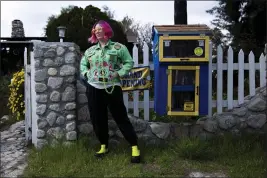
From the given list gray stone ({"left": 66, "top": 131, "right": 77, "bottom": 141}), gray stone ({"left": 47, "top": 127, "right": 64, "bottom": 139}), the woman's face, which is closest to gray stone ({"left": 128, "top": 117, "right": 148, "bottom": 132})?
gray stone ({"left": 66, "top": 131, "right": 77, "bottom": 141})

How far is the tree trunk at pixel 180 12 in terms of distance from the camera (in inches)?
318

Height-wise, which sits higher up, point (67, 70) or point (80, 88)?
point (67, 70)

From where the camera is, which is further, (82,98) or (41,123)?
(82,98)

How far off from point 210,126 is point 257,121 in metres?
0.67

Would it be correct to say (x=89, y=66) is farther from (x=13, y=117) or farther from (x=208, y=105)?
(x=13, y=117)

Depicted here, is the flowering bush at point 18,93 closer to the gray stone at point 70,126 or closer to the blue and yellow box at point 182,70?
the gray stone at point 70,126

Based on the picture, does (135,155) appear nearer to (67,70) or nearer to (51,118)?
(51,118)

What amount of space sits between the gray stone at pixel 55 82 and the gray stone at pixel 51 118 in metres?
0.34

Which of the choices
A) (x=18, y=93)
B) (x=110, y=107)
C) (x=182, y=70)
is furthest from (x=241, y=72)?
(x=18, y=93)

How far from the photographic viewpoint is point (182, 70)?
478cm

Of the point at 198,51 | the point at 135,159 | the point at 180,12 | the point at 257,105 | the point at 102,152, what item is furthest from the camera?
the point at 180,12

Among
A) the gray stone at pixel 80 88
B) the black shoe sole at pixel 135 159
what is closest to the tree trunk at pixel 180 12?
the gray stone at pixel 80 88

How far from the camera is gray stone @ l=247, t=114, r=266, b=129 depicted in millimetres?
5129

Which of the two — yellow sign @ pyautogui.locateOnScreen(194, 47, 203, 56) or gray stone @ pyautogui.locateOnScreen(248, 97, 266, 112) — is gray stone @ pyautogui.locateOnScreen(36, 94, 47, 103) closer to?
yellow sign @ pyautogui.locateOnScreen(194, 47, 203, 56)
